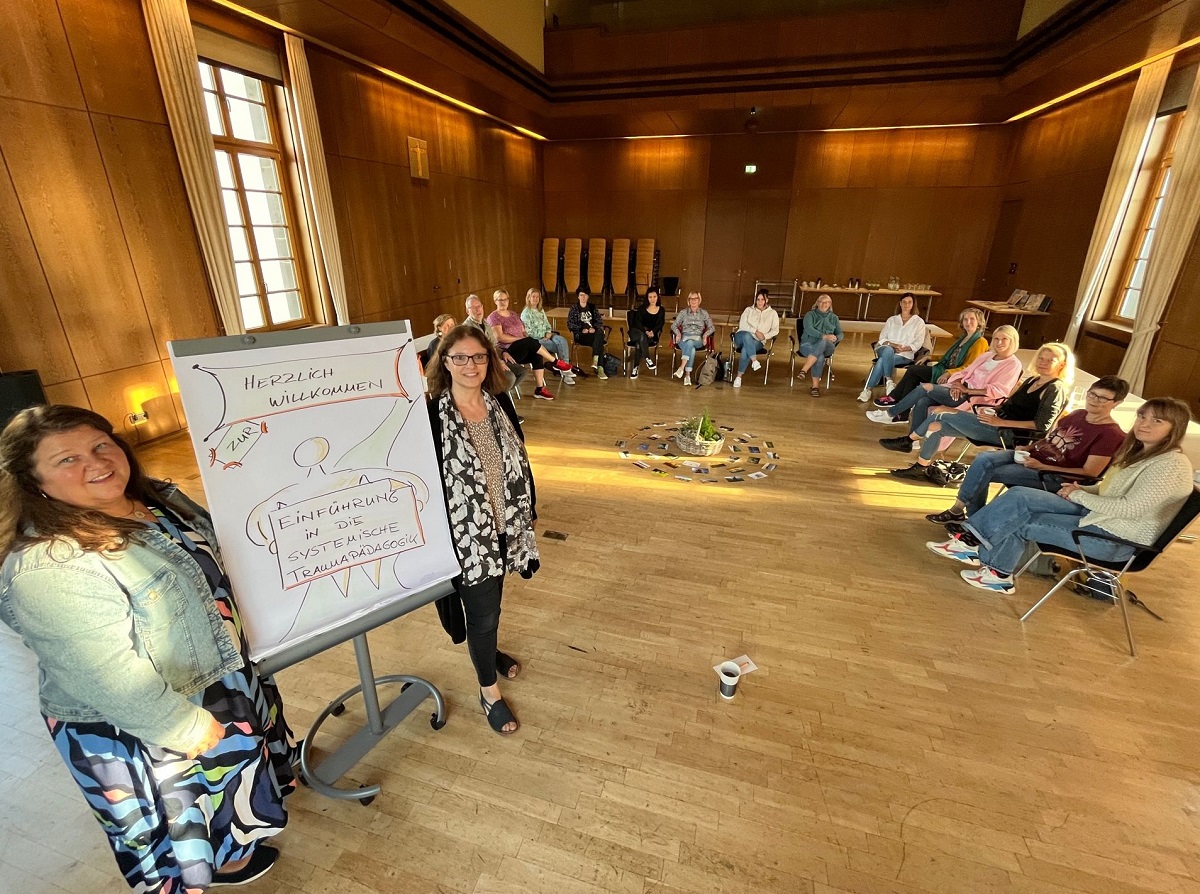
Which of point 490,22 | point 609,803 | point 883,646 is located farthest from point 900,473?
point 490,22

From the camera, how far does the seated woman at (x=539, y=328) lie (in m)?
6.95

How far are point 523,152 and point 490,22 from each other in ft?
12.6

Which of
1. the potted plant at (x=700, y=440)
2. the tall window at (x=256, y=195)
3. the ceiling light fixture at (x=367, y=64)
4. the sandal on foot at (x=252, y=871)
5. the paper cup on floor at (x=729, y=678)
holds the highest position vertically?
the ceiling light fixture at (x=367, y=64)

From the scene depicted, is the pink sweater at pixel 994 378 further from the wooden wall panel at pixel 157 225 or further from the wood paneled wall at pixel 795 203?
the wood paneled wall at pixel 795 203

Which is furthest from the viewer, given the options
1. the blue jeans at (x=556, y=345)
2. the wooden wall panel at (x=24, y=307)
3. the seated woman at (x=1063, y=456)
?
the blue jeans at (x=556, y=345)

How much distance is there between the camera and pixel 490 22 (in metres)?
7.48

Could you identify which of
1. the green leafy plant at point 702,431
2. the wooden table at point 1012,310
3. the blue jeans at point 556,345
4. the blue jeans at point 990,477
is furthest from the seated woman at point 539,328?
the wooden table at point 1012,310

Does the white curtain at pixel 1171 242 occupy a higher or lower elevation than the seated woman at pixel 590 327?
higher

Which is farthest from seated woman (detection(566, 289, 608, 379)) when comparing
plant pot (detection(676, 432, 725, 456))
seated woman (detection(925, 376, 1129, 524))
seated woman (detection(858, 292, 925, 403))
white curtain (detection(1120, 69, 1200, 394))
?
white curtain (detection(1120, 69, 1200, 394))

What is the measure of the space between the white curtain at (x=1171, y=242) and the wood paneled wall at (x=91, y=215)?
33.4ft

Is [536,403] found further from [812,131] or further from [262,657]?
[812,131]

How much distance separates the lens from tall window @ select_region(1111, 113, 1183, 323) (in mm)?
6449

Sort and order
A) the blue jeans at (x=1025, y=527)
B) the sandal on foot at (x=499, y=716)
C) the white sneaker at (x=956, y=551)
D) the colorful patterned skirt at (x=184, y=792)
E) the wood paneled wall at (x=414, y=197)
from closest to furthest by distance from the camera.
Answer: the colorful patterned skirt at (x=184, y=792) → the sandal on foot at (x=499, y=716) → the blue jeans at (x=1025, y=527) → the white sneaker at (x=956, y=551) → the wood paneled wall at (x=414, y=197)

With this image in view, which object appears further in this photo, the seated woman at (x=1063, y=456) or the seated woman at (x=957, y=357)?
the seated woman at (x=957, y=357)
